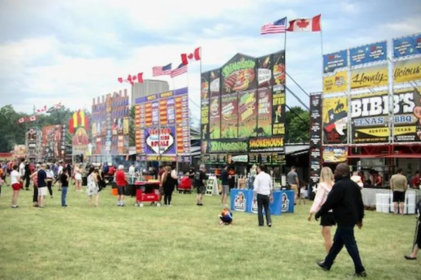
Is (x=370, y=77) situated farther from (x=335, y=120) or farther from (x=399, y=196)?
(x=399, y=196)

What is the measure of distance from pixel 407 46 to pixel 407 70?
3.47ft

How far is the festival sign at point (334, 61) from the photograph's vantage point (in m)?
24.3

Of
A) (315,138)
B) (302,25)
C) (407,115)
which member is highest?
(302,25)

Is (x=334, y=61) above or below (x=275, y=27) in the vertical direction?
below

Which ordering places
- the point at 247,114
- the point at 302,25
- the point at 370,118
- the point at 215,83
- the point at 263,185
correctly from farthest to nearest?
the point at 215,83
the point at 247,114
the point at 302,25
the point at 370,118
the point at 263,185

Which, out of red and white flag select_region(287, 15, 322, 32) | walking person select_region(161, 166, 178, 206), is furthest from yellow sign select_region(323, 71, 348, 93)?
walking person select_region(161, 166, 178, 206)

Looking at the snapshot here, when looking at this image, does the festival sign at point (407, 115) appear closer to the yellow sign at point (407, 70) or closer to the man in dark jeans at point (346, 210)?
the yellow sign at point (407, 70)

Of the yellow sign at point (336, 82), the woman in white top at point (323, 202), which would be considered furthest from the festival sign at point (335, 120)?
the woman in white top at point (323, 202)

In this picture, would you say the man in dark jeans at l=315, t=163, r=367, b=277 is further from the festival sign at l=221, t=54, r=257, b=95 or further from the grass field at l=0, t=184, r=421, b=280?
Answer: the festival sign at l=221, t=54, r=257, b=95

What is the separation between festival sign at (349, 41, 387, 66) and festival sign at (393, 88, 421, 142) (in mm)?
2062

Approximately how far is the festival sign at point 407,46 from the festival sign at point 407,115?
1.65 metres

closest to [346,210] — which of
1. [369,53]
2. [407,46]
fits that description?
[407,46]

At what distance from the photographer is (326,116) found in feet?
82.4

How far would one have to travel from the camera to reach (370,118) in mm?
22906
